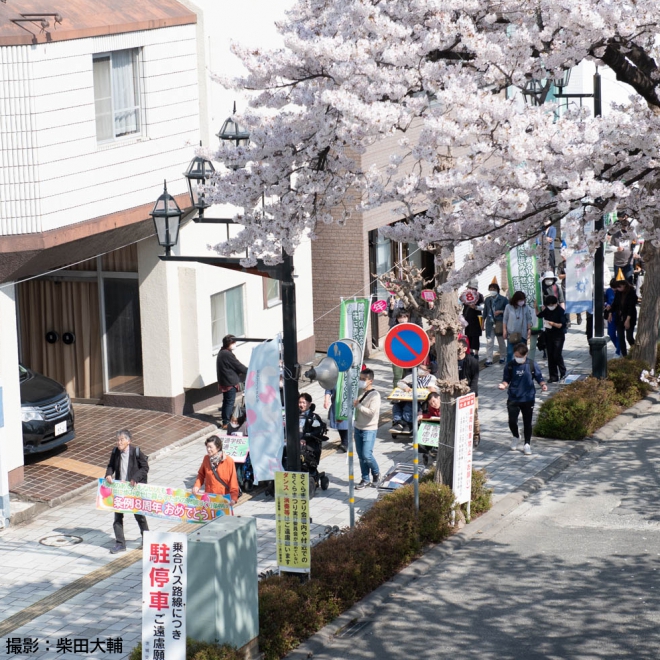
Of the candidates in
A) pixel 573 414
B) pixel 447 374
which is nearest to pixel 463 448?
pixel 447 374

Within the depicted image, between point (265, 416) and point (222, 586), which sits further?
point (265, 416)

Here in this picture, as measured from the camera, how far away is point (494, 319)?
24922 mm

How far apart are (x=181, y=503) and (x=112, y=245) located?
6.54m

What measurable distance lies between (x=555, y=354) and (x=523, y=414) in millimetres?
4681

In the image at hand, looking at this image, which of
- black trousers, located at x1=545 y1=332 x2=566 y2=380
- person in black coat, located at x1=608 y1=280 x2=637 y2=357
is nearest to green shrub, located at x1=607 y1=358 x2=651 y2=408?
black trousers, located at x1=545 y1=332 x2=566 y2=380

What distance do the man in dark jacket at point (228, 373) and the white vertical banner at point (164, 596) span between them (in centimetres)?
942

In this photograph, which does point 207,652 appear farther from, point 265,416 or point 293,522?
point 265,416

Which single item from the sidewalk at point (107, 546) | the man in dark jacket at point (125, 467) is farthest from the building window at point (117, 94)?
the man in dark jacket at point (125, 467)

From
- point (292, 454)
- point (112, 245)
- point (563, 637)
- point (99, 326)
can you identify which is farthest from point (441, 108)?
point (99, 326)

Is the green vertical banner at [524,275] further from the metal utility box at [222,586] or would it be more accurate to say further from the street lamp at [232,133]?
the metal utility box at [222,586]

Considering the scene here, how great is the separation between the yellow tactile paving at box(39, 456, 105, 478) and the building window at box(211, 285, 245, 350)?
4384 mm

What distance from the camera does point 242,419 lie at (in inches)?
732

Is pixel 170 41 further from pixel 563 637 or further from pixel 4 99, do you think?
pixel 563 637

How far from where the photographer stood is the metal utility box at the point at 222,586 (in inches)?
441
